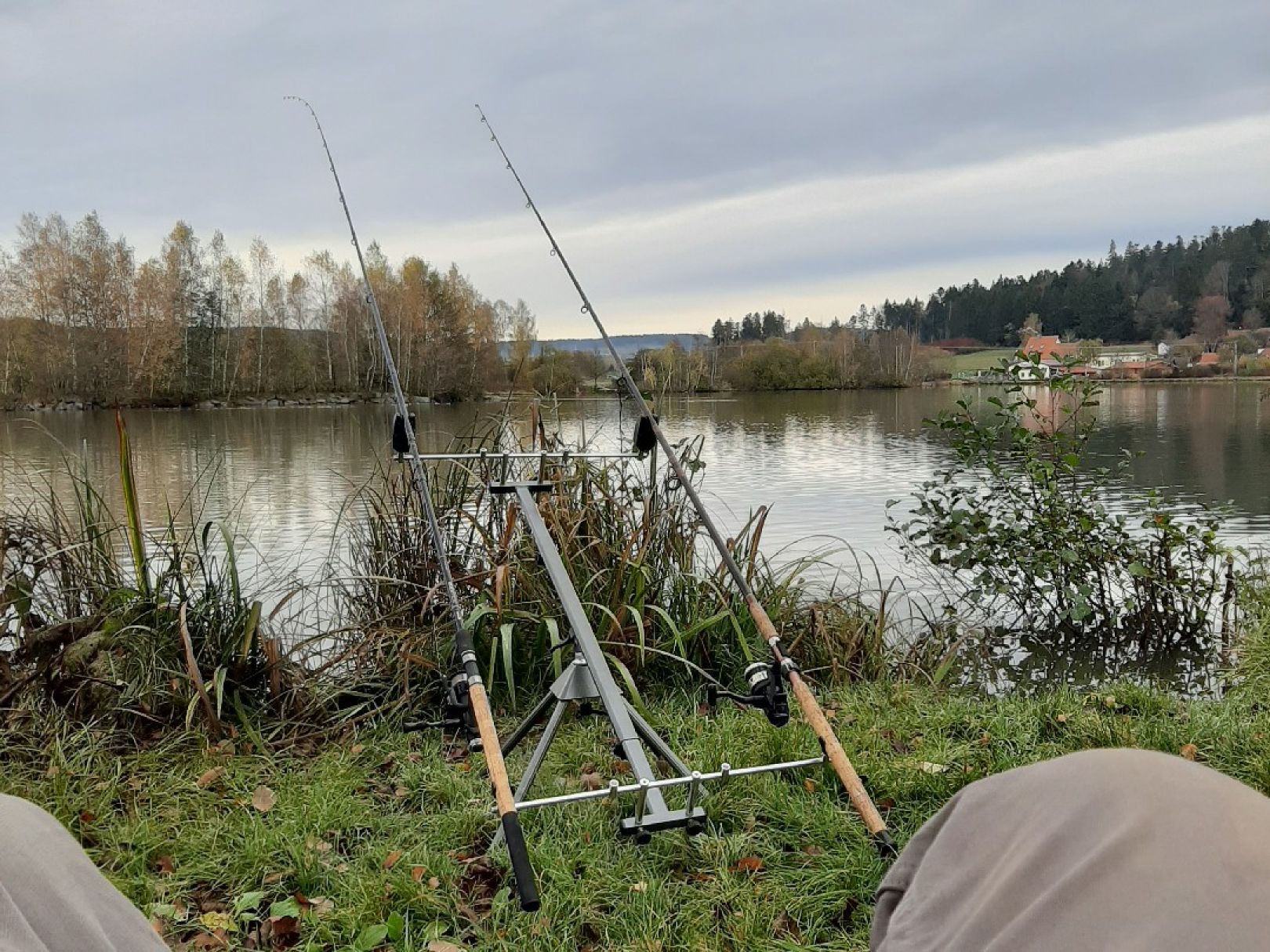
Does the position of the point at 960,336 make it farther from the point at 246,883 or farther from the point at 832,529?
the point at 246,883

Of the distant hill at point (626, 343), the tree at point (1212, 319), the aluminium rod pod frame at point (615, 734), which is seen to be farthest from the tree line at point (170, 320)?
the tree at point (1212, 319)

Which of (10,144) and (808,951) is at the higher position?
(10,144)

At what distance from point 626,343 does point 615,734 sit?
194 centimetres

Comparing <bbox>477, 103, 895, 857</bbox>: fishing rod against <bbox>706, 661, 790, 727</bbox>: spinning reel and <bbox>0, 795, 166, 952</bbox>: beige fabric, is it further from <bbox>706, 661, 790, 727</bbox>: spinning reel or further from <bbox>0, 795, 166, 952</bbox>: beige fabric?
<bbox>0, 795, 166, 952</bbox>: beige fabric

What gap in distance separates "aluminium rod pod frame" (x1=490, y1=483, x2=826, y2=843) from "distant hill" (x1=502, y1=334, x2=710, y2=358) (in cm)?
117

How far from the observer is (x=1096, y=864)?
80 centimetres

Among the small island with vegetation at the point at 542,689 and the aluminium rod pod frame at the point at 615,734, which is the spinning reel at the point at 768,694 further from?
the small island with vegetation at the point at 542,689

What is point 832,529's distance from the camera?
30.6 feet

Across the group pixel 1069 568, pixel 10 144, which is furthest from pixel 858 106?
pixel 10 144

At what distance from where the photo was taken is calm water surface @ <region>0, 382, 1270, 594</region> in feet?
26.1

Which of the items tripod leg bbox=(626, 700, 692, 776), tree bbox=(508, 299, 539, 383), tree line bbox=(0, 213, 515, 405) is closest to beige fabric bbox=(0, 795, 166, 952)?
tripod leg bbox=(626, 700, 692, 776)

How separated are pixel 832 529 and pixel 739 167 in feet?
19.3

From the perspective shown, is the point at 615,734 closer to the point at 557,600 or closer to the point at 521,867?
the point at 521,867

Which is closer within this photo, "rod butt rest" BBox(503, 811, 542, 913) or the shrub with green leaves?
"rod butt rest" BBox(503, 811, 542, 913)
